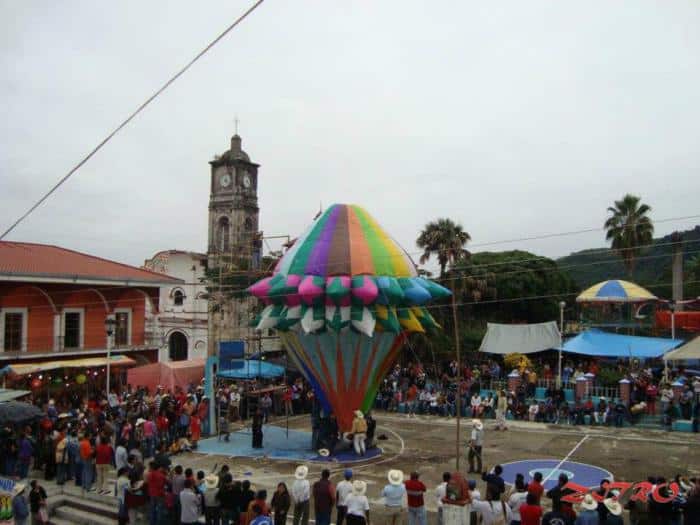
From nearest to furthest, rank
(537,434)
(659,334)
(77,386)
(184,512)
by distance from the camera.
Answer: (184,512) → (537,434) → (77,386) → (659,334)

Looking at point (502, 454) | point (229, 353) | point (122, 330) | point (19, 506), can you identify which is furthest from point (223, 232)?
point (19, 506)

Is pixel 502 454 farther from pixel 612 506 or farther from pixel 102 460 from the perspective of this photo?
pixel 102 460

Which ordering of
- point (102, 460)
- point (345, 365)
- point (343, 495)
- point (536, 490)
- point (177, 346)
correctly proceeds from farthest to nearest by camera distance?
point (177, 346)
point (345, 365)
point (102, 460)
point (343, 495)
point (536, 490)

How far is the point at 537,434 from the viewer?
63.7 ft

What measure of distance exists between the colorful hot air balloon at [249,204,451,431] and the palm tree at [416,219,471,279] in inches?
666

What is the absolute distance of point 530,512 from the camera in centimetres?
870

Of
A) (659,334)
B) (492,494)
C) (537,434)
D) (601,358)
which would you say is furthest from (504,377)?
(492,494)

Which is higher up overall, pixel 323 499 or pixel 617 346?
pixel 617 346

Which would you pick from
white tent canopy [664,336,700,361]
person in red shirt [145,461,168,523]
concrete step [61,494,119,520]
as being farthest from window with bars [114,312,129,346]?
white tent canopy [664,336,700,361]

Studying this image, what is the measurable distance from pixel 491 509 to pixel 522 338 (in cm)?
1913

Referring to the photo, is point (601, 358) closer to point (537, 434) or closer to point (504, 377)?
point (504, 377)

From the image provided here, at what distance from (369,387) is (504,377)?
11.9 m

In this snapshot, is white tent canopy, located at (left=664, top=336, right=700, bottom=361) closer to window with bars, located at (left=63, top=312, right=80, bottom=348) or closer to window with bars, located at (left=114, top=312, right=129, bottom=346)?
window with bars, located at (left=114, top=312, right=129, bottom=346)

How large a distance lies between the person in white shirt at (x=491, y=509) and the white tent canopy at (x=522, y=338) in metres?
17.8
